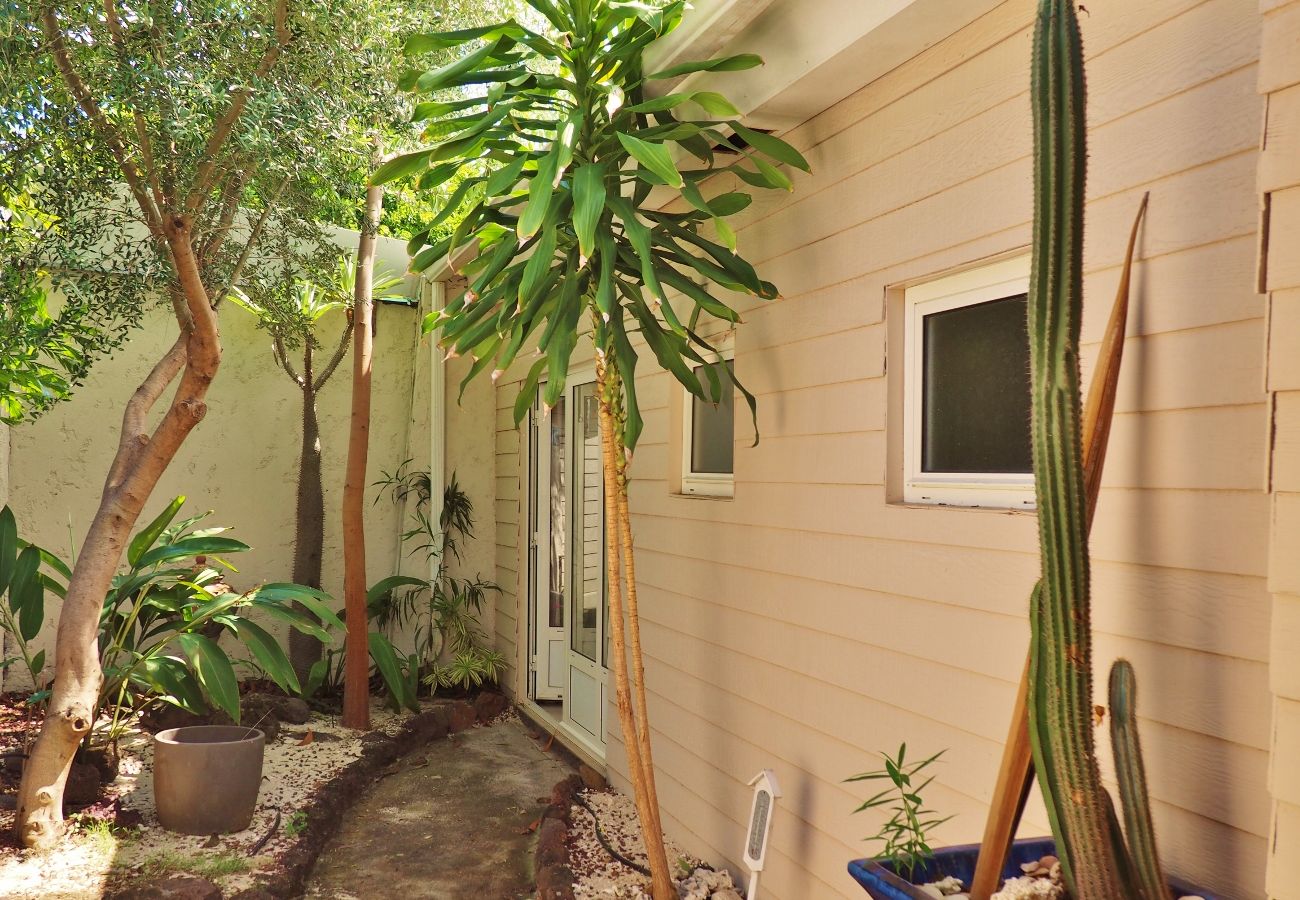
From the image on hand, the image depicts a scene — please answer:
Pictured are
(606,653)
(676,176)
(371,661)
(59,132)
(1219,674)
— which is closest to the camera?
(1219,674)

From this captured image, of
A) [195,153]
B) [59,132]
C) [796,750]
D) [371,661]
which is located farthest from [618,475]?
[371,661]

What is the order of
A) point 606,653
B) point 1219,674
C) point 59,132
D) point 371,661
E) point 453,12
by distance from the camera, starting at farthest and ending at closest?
point 371,661 → point 453,12 → point 606,653 → point 59,132 → point 1219,674

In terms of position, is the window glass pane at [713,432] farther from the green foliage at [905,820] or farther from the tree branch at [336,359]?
the tree branch at [336,359]

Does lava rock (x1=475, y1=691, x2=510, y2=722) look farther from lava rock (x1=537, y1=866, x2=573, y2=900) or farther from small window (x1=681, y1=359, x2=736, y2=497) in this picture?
small window (x1=681, y1=359, x2=736, y2=497)

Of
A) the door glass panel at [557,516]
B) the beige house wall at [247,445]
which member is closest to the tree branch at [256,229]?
the door glass panel at [557,516]

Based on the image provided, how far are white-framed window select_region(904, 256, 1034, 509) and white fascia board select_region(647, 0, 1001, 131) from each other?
616 mm

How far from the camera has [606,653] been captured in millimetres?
5355

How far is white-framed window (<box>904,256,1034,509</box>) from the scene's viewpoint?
99.8 inches

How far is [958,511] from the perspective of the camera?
261 cm

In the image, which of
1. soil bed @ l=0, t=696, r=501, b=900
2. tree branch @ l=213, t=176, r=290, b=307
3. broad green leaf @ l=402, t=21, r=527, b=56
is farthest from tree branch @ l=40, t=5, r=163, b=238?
soil bed @ l=0, t=696, r=501, b=900

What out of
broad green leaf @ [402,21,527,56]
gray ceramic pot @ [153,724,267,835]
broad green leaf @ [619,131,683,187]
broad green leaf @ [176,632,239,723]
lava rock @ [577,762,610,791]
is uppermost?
broad green leaf @ [402,21,527,56]

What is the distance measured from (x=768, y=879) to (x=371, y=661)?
4.18 meters

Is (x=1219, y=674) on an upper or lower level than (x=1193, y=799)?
upper

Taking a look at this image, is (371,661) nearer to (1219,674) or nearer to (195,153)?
(195,153)
